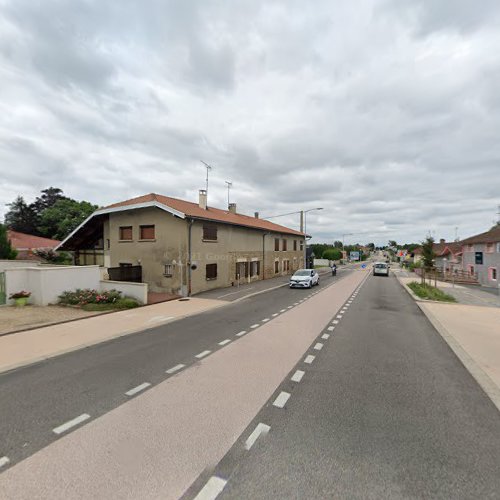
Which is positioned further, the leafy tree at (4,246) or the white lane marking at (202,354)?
the leafy tree at (4,246)

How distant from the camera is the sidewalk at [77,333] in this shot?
6250 mm

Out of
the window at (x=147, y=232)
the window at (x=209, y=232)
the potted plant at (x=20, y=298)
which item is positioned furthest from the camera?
the window at (x=209, y=232)

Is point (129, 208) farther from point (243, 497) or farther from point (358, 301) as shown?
point (243, 497)

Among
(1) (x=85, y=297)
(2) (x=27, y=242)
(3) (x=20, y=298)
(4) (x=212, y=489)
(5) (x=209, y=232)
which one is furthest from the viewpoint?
(2) (x=27, y=242)

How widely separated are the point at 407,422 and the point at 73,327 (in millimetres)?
9592

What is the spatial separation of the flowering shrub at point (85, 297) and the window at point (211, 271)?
6437 mm

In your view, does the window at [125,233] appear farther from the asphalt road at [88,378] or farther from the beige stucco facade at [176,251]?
the asphalt road at [88,378]

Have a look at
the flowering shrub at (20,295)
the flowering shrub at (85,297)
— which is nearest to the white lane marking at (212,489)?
the flowering shrub at (85,297)

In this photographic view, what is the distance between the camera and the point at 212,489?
256 cm

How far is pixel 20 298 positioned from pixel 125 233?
8153 millimetres

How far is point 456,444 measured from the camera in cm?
324

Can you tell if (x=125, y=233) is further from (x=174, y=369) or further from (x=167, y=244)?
(x=174, y=369)

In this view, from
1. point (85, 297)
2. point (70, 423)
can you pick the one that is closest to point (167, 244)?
point (85, 297)

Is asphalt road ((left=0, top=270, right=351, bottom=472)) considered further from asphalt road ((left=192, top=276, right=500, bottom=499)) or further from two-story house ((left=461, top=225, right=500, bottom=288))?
two-story house ((left=461, top=225, right=500, bottom=288))
